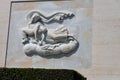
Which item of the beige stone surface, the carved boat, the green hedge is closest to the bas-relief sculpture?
the carved boat

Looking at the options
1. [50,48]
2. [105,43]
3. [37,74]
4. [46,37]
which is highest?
[46,37]

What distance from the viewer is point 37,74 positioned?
10273 mm

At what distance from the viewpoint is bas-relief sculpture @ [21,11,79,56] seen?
13.2 meters

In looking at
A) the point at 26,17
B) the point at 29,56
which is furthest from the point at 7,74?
the point at 26,17

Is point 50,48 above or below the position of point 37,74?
above

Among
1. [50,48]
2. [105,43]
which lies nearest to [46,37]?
[50,48]

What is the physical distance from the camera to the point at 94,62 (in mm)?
12797

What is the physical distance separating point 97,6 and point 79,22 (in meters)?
0.88

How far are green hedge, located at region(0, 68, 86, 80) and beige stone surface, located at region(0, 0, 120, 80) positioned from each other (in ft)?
7.60

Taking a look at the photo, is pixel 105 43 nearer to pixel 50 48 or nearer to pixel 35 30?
pixel 50 48

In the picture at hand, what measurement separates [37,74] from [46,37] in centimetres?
333

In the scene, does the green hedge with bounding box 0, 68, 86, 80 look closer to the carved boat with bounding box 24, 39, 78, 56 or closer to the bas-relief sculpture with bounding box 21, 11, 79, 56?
the carved boat with bounding box 24, 39, 78, 56

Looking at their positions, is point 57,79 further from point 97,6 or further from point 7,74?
point 97,6

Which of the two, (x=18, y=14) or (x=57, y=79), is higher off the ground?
(x=18, y=14)
